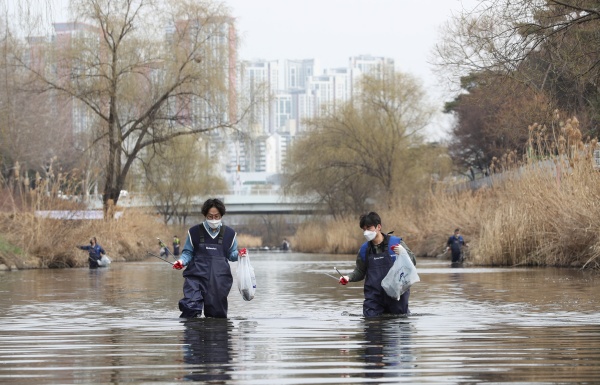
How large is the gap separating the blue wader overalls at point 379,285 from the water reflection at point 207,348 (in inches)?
65.3

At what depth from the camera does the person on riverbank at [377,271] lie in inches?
563

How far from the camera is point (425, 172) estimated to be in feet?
232

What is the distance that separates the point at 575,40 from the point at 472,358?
552 inches

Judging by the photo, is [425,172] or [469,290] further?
[425,172]

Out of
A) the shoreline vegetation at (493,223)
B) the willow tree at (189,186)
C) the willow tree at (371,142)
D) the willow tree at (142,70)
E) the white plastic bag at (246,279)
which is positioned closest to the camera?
the white plastic bag at (246,279)

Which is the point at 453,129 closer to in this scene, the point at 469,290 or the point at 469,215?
the point at 469,215

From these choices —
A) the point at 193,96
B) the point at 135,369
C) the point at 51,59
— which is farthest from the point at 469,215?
the point at 135,369

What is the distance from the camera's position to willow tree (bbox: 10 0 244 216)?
160 ft

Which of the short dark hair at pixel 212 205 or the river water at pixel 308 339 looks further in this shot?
the short dark hair at pixel 212 205

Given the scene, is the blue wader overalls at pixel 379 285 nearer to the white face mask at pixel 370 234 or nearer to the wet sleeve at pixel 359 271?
the wet sleeve at pixel 359 271

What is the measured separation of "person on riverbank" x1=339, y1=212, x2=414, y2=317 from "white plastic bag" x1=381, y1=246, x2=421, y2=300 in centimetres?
14

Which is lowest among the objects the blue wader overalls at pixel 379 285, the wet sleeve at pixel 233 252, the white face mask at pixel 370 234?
the blue wader overalls at pixel 379 285

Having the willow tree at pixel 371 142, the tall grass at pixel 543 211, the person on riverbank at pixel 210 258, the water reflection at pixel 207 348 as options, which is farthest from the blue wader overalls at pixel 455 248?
the willow tree at pixel 371 142

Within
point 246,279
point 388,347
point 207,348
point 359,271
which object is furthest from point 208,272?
point 388,347
